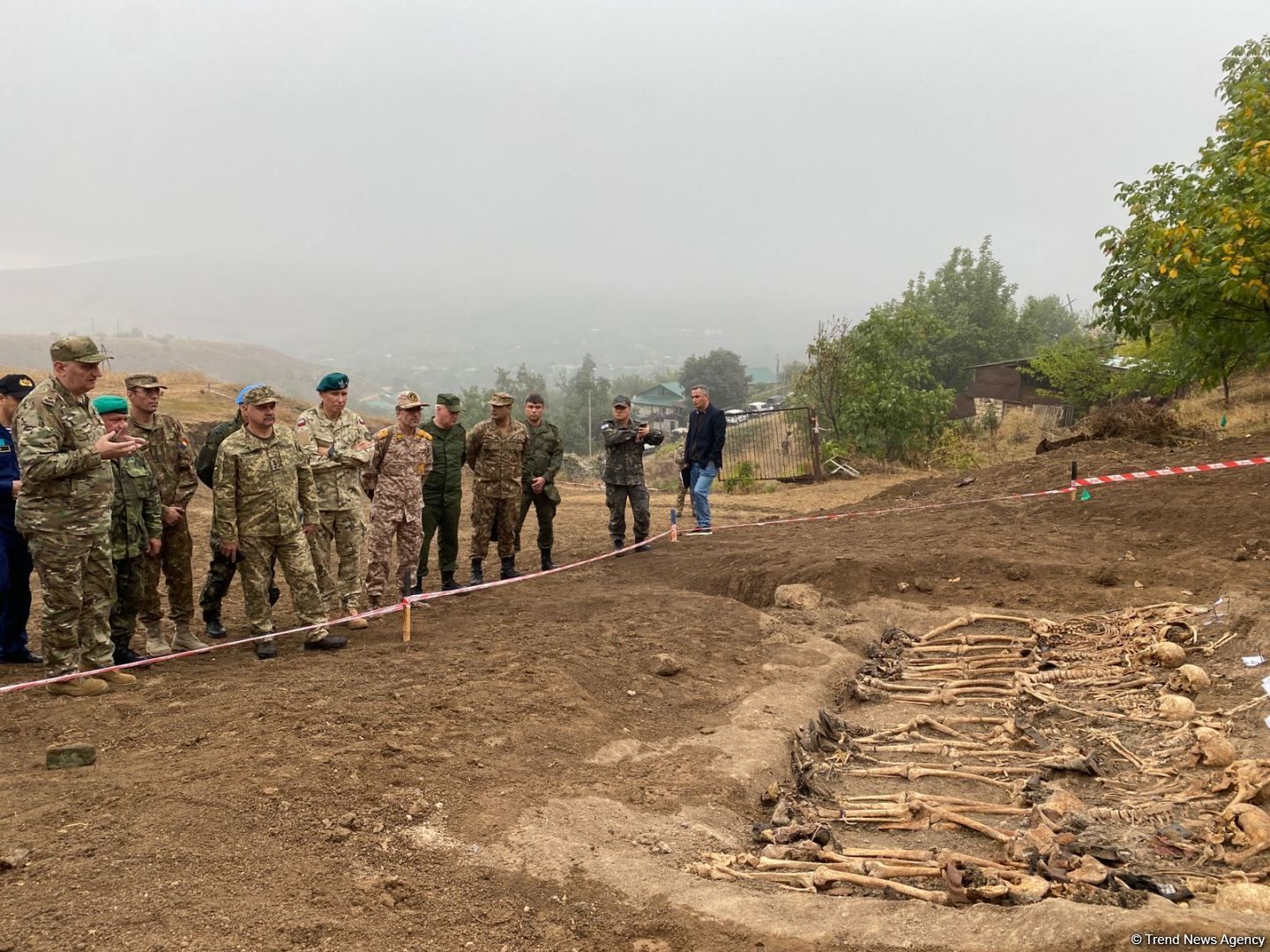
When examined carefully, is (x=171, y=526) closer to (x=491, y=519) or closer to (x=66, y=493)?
(x=66, y=493)

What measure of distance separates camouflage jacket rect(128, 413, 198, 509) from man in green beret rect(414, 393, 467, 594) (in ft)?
6.94

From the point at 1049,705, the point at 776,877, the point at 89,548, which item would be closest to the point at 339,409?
the point at 89,548

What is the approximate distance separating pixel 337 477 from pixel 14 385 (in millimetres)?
2150

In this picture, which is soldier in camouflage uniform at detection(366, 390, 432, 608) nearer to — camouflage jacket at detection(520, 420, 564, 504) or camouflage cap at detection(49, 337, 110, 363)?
camouflage jacket at detection(520, 420, 564, 504)

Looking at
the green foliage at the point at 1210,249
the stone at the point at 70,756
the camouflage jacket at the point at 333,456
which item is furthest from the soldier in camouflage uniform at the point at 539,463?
the green foliage at the point at 1210,249

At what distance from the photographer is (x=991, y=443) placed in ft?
87.4

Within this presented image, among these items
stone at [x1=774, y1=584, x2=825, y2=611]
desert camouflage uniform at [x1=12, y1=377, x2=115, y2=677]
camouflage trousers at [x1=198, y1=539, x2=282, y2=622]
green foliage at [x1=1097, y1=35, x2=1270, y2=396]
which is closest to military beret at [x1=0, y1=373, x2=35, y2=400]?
desert camouflage uniform at [x1=12, y1=377, x2=115, y2=677]

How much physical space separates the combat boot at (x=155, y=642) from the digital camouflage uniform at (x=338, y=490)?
1.10 meters

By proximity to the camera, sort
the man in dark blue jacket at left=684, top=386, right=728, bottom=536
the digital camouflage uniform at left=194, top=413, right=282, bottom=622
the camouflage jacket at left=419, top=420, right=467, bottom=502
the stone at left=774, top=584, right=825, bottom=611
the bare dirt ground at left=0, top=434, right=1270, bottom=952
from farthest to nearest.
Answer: the man in dark blue jacket at left=684, top=386, right=728, bottom=536, the stone at left=774, top=584, right=825, bottom=611, the camouflage jacket at left=419, top=420, right=467, bottom=502, the digital camouflage uniform at left=194, top=413, right=282, bottom=622, the bare dirt ground at left=0, top=434, right=1270, bottom=952

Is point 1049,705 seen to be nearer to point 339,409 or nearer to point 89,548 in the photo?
point 339,409

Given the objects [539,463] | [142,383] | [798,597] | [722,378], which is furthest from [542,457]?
[722,378]

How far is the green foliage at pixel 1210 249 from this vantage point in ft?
30.7

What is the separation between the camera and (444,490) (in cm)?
792

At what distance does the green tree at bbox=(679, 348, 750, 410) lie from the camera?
71.5 metres
